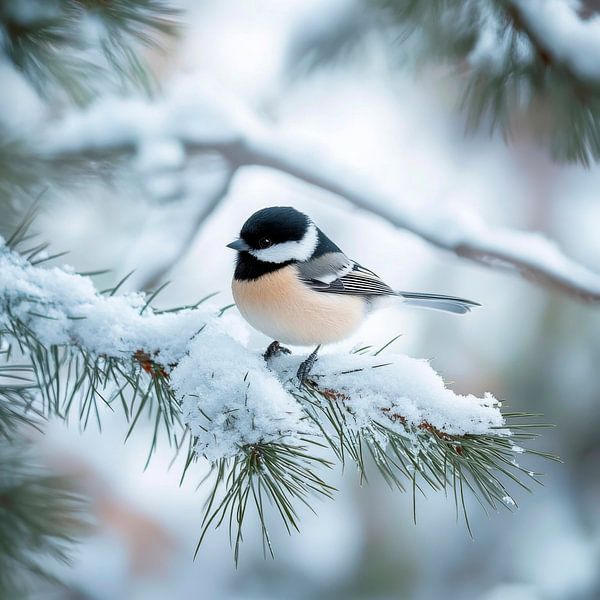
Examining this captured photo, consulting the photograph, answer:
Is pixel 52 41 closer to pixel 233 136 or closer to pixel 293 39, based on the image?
pixel 233 136

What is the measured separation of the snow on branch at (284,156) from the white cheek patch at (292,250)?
15.4 inches

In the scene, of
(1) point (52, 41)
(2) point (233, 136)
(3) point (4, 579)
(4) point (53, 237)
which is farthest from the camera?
(4) point (53, 237)

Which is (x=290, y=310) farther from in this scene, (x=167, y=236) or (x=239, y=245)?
(x=167, y=236)

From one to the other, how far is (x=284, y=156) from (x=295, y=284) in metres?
0.68

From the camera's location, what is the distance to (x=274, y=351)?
1.34m

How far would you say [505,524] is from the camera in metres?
3.08

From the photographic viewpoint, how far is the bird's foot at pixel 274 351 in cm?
125

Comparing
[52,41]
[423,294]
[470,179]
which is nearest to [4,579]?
[52,41]

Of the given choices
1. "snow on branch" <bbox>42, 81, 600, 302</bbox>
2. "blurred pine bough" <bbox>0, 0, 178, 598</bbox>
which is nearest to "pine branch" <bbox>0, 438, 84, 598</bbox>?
"blurred pine bough" <bbox>0, 0, 178, 598</bbox>

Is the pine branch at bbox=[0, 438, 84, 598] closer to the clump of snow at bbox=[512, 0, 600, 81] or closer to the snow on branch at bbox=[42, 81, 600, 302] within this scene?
the snow on branch at bbox=[42, 81, 600, 302]

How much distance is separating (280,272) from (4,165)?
586 mm

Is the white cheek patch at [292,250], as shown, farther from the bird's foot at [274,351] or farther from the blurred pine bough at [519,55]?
the blurred pine bough at [519,55]

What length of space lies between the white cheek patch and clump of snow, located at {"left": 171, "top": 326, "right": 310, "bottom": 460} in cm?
55

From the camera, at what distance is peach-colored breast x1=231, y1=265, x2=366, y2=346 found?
1311 millimetres
